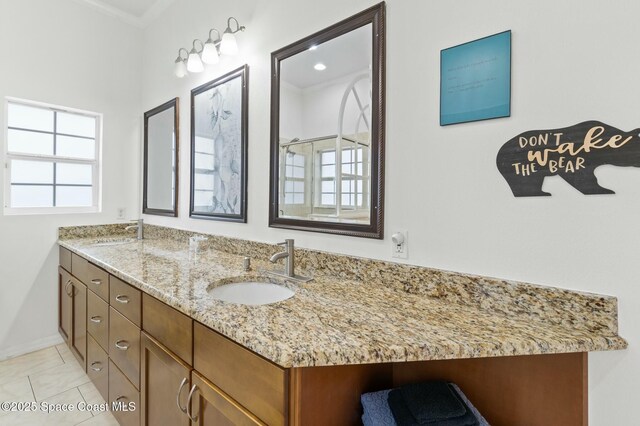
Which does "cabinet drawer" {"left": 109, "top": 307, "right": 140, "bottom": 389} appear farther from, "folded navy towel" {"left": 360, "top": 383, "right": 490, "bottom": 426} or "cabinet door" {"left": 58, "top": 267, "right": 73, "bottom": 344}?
"folded navy towel" {"left": 360, "top": 383, "right": 490, "bottom": 426}

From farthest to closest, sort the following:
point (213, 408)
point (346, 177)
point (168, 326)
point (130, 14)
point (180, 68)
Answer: point (130, 14) < point (180, 68) < point (346, 177) < point (168, 326) < point (213, 408)

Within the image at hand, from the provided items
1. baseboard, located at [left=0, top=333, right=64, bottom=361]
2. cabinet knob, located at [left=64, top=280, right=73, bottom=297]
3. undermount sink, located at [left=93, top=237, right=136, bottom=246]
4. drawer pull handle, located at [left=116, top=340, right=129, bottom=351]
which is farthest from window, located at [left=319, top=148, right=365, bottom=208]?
baseboard, located at [left=0, top=333, right=64, bottom=361]

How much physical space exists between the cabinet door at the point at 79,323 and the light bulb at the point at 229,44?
179 centimetres

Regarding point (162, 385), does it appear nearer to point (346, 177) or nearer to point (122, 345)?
point (122, 345)

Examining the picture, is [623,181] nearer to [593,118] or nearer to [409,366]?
[593,118]

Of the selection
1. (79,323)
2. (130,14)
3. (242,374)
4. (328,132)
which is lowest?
(79,323)

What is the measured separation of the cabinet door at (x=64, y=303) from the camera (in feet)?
7.84

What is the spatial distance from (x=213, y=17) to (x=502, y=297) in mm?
2477

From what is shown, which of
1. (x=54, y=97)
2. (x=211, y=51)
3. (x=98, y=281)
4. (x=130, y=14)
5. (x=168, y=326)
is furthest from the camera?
(x=130, y=14)

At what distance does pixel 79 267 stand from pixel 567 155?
2772 millimetres

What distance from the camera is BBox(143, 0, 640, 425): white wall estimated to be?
0.84 meters

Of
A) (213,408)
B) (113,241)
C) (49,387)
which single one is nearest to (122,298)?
(213,408)

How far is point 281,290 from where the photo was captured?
1434 millimetres

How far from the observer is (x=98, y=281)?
1869 millimetres
